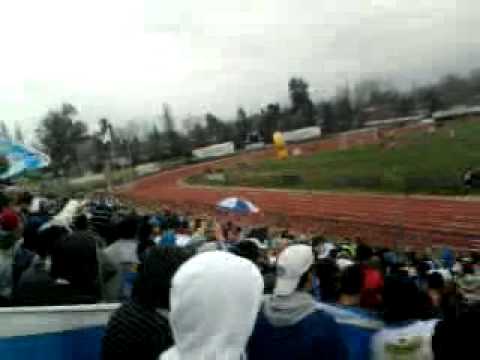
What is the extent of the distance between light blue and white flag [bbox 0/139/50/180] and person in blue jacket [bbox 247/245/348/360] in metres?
8.25

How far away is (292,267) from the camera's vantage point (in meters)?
3.28

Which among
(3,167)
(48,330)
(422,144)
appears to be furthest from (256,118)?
(48,330)

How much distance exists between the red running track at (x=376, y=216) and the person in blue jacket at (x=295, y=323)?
18.0m

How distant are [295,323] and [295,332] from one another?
44 millimetres

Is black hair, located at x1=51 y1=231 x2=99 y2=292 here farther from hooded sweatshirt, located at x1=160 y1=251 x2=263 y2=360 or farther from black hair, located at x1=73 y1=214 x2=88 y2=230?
black hair, located at x1=73 y1=214 x2=88 y2=230

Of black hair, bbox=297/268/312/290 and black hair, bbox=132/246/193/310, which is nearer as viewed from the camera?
black hair, bbox=132/246/193/310

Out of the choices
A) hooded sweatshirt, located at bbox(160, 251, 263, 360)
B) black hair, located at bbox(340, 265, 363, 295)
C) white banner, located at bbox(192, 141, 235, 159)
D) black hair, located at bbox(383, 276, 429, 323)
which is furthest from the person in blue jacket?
white banner, located at bbox(192, 141, 235, 159)

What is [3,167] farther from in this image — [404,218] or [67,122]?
[67,122]

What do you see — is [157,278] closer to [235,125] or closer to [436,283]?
[436,283]

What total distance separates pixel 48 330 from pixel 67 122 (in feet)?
327

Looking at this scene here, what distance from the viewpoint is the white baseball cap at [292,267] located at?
324 centimetres

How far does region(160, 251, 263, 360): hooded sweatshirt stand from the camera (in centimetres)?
206

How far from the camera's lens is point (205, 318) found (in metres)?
2.06

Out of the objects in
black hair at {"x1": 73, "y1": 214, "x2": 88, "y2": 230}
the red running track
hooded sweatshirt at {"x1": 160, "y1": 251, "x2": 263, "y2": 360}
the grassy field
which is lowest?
the red running track
